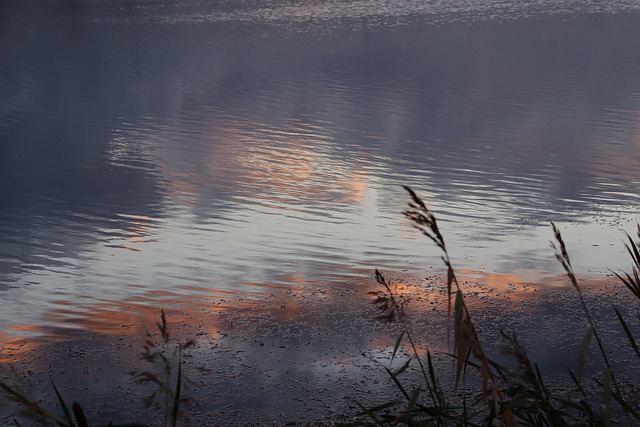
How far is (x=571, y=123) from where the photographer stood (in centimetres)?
1143

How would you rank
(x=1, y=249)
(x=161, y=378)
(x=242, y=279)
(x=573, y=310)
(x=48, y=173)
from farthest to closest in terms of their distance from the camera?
(x=48, y=173) < (x=1, y=249) < (x=242, y=279) < (x=573, y=310) < (x=161, y=378)

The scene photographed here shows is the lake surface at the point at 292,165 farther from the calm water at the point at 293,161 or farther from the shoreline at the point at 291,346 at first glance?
the shoreline at the point at 291,346

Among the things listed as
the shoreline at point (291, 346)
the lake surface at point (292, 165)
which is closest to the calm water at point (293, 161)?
the lake surface at point (292, 165)

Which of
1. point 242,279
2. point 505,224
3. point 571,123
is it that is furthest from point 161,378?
point 571,123

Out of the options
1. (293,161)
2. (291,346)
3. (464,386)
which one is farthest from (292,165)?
(464,386)

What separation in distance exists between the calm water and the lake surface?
0.03m

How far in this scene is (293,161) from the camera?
949cm

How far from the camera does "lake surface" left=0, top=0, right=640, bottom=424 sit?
20.4 feet

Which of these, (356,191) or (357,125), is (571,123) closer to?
(357,125)

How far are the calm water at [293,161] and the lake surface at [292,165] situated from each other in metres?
0.03

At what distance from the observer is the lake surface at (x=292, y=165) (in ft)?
20.4

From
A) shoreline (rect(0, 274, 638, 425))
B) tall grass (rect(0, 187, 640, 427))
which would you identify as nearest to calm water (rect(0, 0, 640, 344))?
shoreline (rect(0, 274, 638, 425))

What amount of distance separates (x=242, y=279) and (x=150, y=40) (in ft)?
52.6

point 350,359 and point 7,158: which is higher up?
point 350,359
